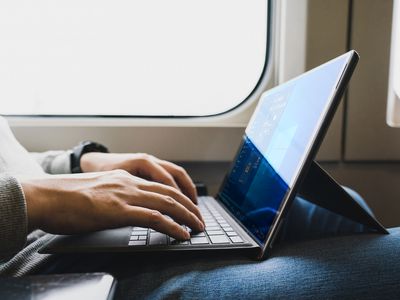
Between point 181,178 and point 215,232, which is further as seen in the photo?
point 181,178

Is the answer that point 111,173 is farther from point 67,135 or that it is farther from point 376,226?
point 67,135

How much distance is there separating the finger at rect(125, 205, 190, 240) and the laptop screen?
0.12m

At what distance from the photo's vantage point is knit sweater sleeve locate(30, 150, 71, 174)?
801 millimetres

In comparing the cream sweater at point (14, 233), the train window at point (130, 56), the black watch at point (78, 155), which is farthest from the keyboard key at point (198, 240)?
the train window at point (130, 56)

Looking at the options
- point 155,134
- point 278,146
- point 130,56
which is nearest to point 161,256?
point 278,146

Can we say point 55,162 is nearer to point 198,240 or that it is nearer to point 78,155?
point 78,155

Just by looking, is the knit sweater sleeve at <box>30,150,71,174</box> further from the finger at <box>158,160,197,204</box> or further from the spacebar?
the spacebar

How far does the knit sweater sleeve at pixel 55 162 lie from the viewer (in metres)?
0.80

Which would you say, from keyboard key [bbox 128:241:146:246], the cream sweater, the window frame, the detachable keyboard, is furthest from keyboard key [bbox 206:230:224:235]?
the window frame

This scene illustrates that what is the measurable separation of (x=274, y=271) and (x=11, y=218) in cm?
30

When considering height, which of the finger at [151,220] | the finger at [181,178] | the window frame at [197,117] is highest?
the window frame at [197,117]

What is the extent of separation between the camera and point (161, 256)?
0.42 meters

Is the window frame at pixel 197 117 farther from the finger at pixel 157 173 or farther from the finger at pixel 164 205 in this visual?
the finger at pixel 164 205

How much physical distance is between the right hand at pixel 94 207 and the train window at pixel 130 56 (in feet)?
2.12
